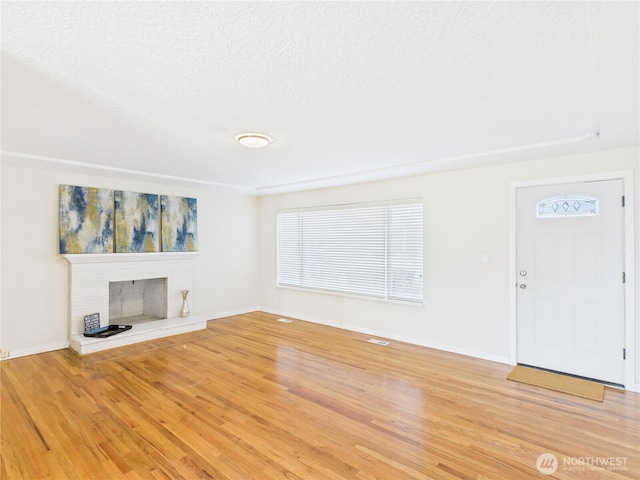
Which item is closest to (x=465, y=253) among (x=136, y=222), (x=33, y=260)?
(x=136, y=222)

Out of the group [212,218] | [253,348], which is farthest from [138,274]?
[253,348]

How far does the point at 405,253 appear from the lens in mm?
4906

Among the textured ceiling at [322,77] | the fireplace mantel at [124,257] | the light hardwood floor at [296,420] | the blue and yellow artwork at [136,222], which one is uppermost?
the textured ceiling at [322,77]

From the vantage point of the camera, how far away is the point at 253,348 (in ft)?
15.1

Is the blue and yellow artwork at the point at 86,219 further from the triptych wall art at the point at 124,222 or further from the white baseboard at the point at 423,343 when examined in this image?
the white baseboard at the point at 423,343

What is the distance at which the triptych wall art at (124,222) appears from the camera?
4609 millimetres

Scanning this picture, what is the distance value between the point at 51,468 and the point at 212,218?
15.0ft

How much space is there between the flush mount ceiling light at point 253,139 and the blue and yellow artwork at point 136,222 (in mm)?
2890

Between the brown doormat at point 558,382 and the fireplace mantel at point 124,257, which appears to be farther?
the fireplace mantel at point 124,257

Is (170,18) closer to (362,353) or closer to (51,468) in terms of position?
(51,468)

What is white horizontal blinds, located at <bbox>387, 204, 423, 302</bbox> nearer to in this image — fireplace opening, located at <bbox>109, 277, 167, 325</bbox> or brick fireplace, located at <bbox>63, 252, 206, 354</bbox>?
brick fireplace, located at <bbox>63, 252, 206, 354</bbox>

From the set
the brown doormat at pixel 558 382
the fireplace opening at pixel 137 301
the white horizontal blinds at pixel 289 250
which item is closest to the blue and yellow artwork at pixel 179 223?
the fireplace opening at pixel 137 301

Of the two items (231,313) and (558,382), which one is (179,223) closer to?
(231,313)

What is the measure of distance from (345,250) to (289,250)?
135cm
